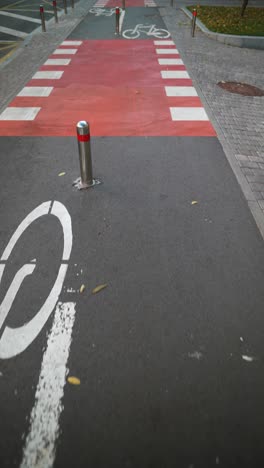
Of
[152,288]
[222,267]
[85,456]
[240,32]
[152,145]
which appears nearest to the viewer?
[85,456]

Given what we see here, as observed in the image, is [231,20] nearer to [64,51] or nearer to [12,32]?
[64,51]

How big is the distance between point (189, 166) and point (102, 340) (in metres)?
3.92

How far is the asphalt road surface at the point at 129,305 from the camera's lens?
2.76 meters

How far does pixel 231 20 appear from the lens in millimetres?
18000

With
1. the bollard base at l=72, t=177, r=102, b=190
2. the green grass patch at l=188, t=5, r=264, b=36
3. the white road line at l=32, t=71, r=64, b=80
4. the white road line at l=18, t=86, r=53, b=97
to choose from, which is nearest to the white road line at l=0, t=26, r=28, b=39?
the white road line at l=32, t=71, r=64, b=80

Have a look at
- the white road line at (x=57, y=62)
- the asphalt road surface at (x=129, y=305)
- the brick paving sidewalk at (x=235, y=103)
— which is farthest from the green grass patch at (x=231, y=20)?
the asphalt road surface at (x=129, y=305)

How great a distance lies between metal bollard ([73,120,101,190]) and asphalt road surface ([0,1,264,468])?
17cm

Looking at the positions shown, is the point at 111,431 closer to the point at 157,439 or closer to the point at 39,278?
the point at 157,439

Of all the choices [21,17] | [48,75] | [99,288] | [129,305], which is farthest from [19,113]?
[21,17]

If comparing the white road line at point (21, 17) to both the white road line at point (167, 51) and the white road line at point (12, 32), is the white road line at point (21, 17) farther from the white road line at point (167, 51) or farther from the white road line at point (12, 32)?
the white road line at point (167, 51)

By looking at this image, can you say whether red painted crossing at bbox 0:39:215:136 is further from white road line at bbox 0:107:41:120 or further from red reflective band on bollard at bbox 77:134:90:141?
red reflective band on bollard at bbox 77:134:90:141

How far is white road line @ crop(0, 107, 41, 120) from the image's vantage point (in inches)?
320

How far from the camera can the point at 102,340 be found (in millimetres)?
3422

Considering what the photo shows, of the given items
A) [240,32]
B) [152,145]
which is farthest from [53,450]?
[240,32]
